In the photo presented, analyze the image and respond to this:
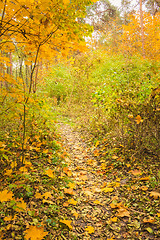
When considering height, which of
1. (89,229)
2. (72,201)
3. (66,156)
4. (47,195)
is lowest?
(89,229)

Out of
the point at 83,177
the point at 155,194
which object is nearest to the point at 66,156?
the point at 83,177

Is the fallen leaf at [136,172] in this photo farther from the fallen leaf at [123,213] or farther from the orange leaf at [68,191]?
the orange leaf at [68,191]

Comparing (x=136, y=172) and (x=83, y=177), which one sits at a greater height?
(x=136, y=172)

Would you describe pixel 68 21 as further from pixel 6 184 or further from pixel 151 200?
pixel 151 200

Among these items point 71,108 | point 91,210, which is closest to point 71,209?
point 91,210

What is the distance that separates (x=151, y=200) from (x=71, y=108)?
5.48 m

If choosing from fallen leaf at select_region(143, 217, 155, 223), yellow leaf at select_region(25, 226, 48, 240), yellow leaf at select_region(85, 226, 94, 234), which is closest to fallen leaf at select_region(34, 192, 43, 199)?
yellow leaf at select_region(25, 226, 48, 240)

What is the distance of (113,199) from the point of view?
2551 mm

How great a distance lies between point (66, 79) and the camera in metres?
8.45

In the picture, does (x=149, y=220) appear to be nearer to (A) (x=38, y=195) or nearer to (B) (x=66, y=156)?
(A) (x=38, y=195)

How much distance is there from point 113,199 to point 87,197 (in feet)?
1.25

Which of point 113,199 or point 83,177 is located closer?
point 113,199

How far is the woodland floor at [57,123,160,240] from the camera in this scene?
202cm

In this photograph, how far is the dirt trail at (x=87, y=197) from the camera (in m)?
2.05
